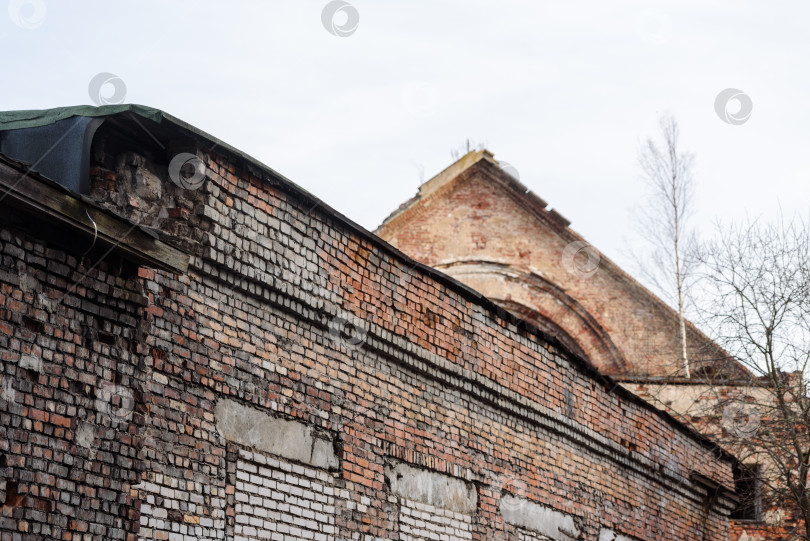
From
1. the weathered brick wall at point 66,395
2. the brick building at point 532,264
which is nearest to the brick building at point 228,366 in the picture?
the weathered brick wall at point 66,395

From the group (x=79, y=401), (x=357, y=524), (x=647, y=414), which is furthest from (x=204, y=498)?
(x=647, y=414)

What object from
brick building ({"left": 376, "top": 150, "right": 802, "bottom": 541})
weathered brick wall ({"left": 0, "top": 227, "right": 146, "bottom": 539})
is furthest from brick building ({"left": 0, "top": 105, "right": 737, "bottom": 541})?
brick building ({"left": 376, "top": 150, "right": 802, "bottom": 541})

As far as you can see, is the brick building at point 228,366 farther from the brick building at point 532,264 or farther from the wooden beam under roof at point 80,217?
the brick building at point 532,264

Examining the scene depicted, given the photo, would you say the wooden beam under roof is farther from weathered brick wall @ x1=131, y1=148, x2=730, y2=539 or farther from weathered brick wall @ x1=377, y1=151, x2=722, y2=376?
weathered brick wall @ x1=377, y1=151, x2=722, y2=376

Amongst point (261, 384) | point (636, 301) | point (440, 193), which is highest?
point (440, 193)

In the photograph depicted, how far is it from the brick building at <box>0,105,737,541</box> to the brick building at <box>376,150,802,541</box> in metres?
9.71

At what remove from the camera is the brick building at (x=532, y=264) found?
67.4 feet

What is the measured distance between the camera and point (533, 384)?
10.9m

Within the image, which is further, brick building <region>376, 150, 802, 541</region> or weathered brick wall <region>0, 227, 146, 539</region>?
brick building <region>376, 150, 802, 541</region>

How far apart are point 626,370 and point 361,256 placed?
12945 millimetres

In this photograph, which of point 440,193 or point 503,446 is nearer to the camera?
point 503,446

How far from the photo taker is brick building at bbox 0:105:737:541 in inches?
215

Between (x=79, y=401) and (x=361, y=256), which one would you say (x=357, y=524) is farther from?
(x=79, y=401)

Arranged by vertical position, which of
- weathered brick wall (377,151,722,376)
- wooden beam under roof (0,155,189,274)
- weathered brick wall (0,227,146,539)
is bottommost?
weathered brick wall (0,227,146,539)
